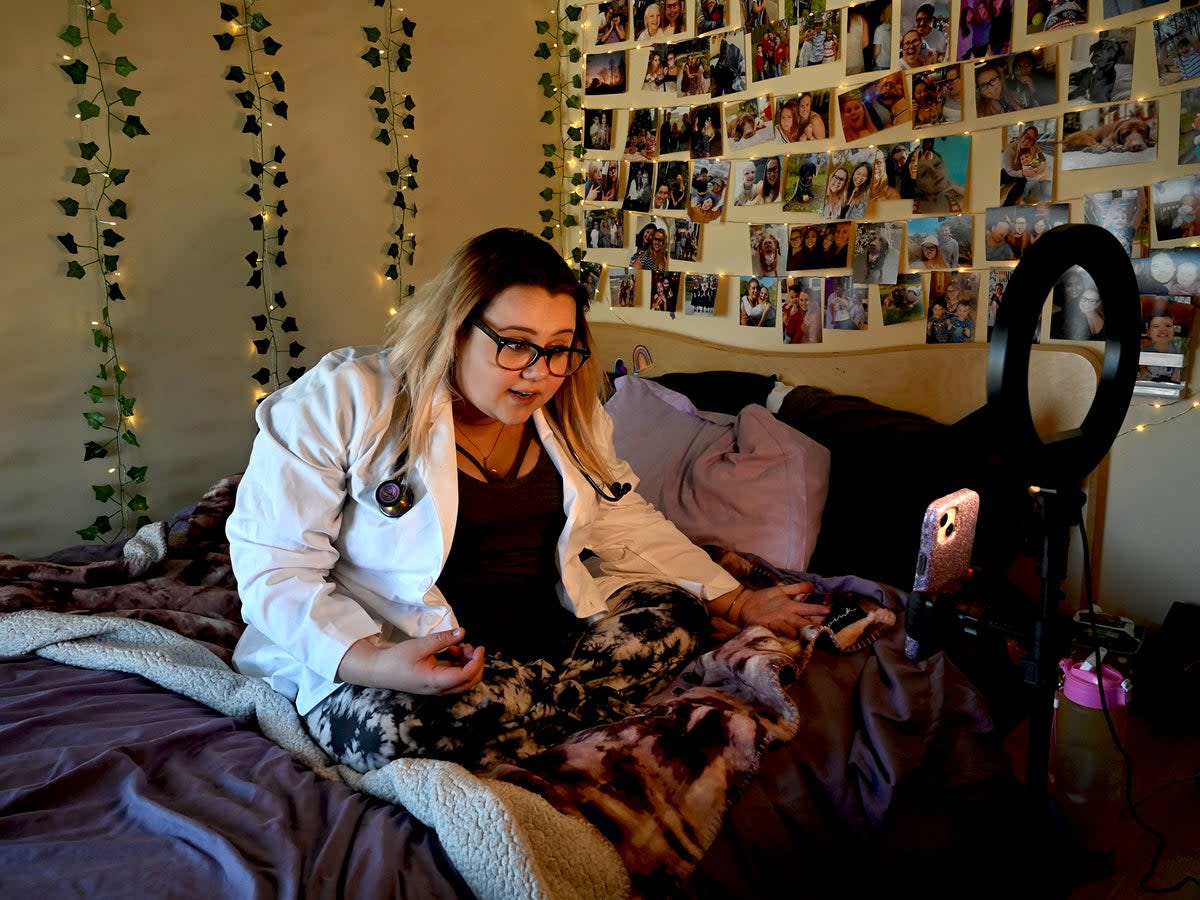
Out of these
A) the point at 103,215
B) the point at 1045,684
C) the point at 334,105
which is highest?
the point at 334,105

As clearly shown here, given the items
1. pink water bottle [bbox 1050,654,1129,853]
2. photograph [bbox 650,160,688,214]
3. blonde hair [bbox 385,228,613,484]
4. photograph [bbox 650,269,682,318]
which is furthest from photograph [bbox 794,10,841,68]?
pink water bottle [bbox 1050,654,1129,853]

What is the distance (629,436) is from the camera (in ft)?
7.41

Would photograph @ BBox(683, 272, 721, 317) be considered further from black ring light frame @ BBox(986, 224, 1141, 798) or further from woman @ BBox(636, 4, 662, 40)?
black ring light frame @ BBox(986, 224, 1141, 798)

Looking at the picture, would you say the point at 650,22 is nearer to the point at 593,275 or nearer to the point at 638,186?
the point at 638,186

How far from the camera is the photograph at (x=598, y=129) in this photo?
10.00 ft

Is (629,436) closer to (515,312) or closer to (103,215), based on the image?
(515,312)

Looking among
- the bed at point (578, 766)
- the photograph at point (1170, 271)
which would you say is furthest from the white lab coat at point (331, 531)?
the photograph at point (1170, 271)

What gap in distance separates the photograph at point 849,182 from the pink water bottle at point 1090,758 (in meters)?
1.31

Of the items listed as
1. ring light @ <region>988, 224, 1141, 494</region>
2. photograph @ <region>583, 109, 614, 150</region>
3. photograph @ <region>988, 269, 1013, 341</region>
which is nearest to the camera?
ring light @ <region>988, 224, 1141, 494</region>

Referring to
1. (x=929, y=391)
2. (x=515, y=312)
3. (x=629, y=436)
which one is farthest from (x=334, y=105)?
Result: (x=929, y=391)

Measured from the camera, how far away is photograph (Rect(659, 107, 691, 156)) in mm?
2785

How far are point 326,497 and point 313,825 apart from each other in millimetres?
477

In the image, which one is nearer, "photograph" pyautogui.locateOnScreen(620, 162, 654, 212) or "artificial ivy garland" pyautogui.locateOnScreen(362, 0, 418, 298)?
"artificial ivy garland" pyautogui.locateOnScreen(362, 0, 418, 298)

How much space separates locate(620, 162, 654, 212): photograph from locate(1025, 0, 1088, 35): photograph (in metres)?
1.20
